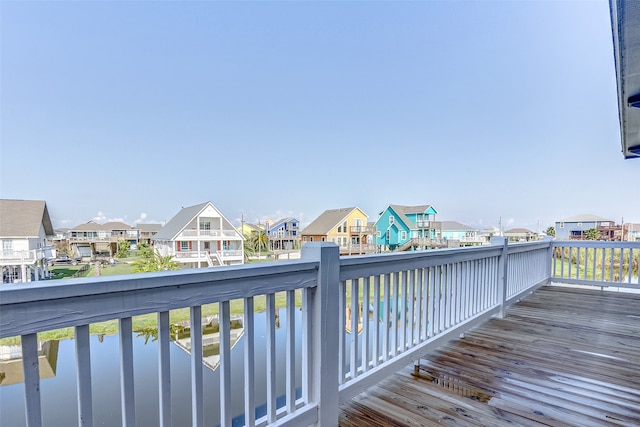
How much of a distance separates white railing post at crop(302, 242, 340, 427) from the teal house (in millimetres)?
10526

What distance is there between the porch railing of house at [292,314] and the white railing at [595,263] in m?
2.85

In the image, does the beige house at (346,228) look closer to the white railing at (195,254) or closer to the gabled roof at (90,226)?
the white railing at (195,254)

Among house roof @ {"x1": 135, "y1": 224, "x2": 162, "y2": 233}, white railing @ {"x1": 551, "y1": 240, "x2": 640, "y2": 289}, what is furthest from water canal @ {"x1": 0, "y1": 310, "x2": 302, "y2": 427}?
house roof @ {"x1": 135, "y1": 224, "x2": 162, "y2": 233}

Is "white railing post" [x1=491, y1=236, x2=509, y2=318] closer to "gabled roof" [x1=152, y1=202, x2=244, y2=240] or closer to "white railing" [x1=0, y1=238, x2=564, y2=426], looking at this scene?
"white railing" [x1=0, y1=238, x2=564, y2=426]

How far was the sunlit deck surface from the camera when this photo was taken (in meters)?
1.58

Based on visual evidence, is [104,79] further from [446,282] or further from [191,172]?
[446,282]

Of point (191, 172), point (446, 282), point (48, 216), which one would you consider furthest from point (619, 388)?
point (191, 172)

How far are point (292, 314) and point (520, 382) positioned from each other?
5.16 feet

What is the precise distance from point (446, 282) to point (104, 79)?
559 inches

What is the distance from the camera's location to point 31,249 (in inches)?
139

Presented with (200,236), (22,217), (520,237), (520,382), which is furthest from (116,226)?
(520,382)

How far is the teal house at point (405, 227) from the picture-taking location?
1216 centimetres

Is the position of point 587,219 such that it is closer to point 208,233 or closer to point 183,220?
point 208,233

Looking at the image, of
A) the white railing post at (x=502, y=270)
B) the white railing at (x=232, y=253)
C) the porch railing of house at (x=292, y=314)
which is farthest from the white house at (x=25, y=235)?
the white railing post at (x=502, y=270)
